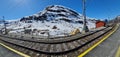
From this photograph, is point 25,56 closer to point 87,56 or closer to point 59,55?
point 59,55

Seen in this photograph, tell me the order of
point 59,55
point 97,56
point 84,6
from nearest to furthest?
point 97,56, point 59,55, point 84,6

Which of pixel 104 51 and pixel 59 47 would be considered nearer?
pixel 104 51

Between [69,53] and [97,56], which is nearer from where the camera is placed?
[97,56]

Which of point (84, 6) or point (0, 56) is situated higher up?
point (84, 6)

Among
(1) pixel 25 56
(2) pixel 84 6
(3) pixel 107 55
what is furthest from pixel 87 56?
(2) pixel 84 6

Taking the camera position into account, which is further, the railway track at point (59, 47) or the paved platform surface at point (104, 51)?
the railway track at point (59, 47)

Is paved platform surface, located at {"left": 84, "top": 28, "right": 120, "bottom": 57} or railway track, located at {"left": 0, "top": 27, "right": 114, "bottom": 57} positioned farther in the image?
railway track, located at {"left": 0, "top": 27, "right": 114, "bottom": 57}

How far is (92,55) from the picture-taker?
11.6m

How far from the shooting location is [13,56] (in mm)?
13617

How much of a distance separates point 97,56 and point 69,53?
7.19 feet

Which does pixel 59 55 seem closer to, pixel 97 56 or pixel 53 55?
pixel 53 55

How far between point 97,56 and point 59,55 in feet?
9.02

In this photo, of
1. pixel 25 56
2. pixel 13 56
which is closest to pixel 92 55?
pixel 25 56

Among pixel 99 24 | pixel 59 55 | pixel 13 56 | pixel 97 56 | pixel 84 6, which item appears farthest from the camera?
pixel 99 24
